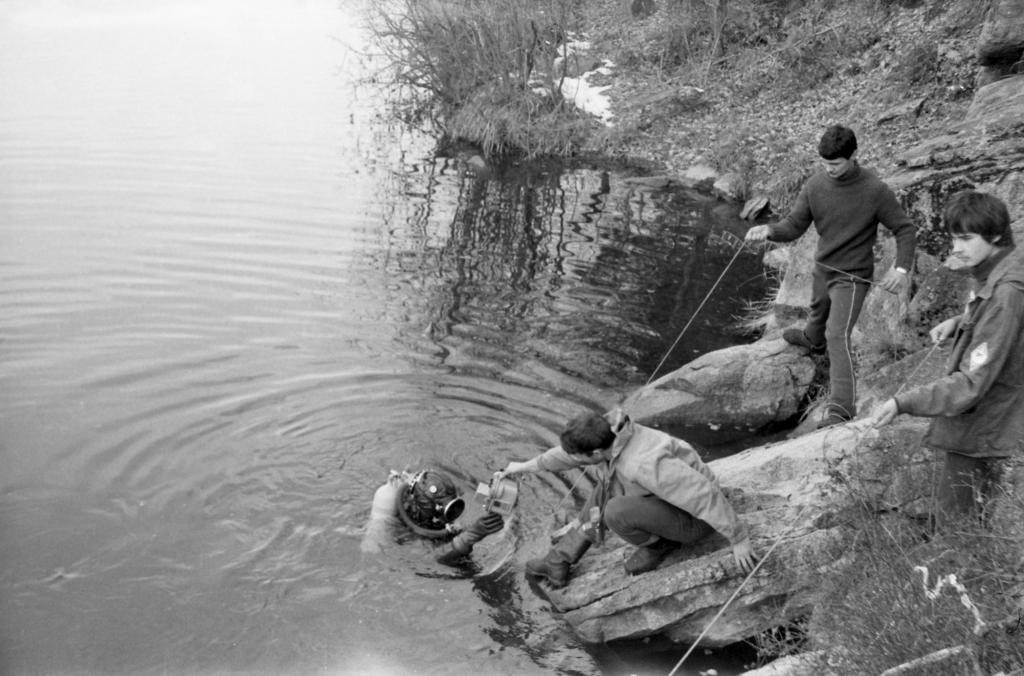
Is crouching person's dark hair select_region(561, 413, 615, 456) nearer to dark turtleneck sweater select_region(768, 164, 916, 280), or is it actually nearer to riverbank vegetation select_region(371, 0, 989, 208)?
dark turtleneck sweater select_region(768, 164, 916, 280)

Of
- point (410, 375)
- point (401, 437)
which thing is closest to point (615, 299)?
point (410, 375)

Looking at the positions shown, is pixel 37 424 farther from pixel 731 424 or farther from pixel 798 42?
pixel 798 42

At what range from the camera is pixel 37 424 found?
945cm

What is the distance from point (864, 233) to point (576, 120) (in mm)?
16100

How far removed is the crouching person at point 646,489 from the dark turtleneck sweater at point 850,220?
2.72m

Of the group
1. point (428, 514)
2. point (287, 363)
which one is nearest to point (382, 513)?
point (428, 514)

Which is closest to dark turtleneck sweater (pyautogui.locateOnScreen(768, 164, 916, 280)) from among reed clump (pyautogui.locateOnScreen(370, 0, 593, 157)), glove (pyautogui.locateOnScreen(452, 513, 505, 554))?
glove (pyautogui.locateOnScreen(452, 513, 505, 554))

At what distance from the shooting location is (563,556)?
707 centimetres

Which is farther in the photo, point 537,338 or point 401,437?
point 537,338

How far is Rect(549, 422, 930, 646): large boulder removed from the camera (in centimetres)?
609

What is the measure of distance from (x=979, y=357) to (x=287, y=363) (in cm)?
792

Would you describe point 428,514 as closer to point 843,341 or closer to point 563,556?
point 563,556

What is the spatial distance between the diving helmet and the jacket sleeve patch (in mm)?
3975

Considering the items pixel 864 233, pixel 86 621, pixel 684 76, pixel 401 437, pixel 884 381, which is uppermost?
pixel 684 76
